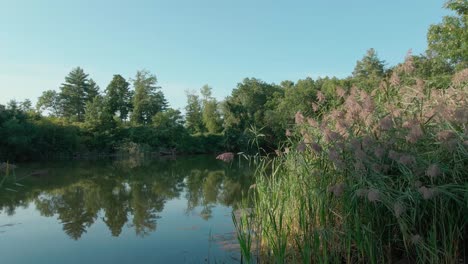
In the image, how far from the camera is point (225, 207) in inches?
380

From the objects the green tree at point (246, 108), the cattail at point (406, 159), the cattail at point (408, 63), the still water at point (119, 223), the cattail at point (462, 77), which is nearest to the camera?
the cattail at point (406, 159)

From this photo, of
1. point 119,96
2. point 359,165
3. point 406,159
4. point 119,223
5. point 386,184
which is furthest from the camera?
point 119,96

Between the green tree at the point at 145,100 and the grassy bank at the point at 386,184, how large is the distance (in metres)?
42.0

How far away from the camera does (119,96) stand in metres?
49.7

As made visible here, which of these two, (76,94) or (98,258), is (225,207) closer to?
(98,258)

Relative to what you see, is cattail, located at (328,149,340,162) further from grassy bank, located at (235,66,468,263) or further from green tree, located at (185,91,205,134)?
green tree, located at (185,91,205,134)

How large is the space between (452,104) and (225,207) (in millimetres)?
6587

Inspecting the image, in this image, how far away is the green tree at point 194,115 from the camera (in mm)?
48312

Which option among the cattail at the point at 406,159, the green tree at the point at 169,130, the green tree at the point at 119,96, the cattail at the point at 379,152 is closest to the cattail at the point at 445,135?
the cattail at the point at 406,159

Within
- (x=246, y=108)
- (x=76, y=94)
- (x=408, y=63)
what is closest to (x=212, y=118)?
(x=246, y=108)

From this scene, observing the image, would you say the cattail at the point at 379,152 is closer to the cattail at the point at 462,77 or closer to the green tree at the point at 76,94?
the cattail at the point at 462,77

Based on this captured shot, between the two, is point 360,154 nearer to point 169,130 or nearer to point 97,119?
point 97,119

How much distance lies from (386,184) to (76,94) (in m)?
54.8

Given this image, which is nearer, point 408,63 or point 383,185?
point 383,185
